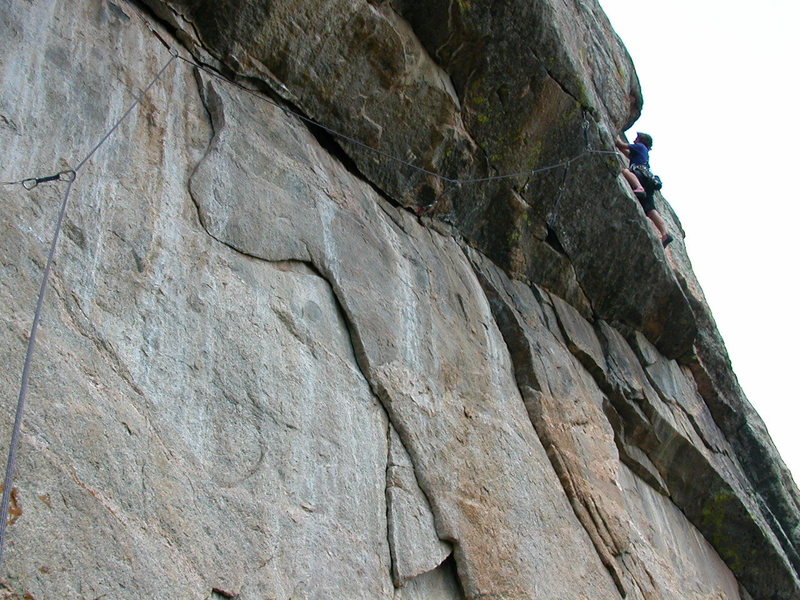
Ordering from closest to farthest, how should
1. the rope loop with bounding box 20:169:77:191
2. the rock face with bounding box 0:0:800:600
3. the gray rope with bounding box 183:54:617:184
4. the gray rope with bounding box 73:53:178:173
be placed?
the rock face with bounding box 0:0:800:600 → the rope loop with bounding box 20:169:77:191 → the gray rope with bounding box 73:53:178:173 → the gray rope with bounding box 183:54:617:184

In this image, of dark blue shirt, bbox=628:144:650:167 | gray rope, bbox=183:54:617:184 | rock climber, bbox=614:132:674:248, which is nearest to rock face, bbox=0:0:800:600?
gray rope, bbox=183:54:617:184

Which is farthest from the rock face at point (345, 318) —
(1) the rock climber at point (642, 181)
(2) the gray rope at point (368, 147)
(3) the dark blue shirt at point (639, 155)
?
(3) the dark blue shirt at point (639, 155)

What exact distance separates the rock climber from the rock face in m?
1.00

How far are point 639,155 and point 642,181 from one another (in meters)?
0.38

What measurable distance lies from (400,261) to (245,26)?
2131mm

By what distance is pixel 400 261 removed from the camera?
7.20 metres

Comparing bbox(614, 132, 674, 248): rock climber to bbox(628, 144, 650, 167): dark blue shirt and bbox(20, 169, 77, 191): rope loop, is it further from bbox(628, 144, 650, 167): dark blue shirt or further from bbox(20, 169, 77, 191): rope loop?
bbox(20, 169, 77, 191): rope loop

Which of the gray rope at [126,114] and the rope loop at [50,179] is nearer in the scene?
the rope loop at [50,179]

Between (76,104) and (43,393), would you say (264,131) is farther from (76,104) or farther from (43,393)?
(43,393)

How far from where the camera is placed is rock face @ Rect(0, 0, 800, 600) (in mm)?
4488

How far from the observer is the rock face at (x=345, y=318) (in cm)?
449

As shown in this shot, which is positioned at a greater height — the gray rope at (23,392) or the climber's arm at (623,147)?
the climber's arm at (623,147)

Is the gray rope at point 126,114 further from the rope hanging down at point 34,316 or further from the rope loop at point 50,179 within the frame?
the rope loop at point 50,179

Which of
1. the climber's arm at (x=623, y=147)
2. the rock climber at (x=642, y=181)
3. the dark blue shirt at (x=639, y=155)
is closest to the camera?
the rock climber at (x=642, y=181)
